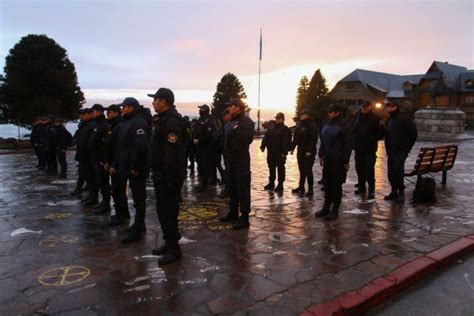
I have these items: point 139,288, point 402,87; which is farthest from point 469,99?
point 139,288

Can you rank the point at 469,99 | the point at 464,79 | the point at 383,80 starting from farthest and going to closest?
the point at 383,80 → the point at 464,79 → the point at 469,99

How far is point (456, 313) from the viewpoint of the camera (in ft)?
12.2

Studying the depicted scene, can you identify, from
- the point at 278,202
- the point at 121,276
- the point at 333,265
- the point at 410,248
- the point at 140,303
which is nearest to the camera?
the point at 140,303

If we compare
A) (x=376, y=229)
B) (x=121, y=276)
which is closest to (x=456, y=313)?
(x=376, y=229)

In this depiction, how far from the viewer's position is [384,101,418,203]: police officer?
25.6 feet

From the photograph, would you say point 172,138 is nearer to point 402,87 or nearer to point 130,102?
point 130,102

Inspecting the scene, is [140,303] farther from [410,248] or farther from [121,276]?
[410,248]

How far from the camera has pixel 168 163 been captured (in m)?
4.50

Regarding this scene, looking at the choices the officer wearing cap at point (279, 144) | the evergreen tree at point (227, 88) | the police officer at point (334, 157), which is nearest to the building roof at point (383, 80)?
the evergreen tree at point (227, 88)

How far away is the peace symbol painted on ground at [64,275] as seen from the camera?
410 centimetres

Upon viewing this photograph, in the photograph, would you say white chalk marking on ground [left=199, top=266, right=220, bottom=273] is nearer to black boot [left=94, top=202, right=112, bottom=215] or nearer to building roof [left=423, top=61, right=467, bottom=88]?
black boot [left=94, top=202, right=112, bottom=215]

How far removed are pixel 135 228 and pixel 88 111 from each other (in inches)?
142

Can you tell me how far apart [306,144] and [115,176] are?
4368 millimetres

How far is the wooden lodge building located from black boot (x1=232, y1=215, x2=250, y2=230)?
4950cm
